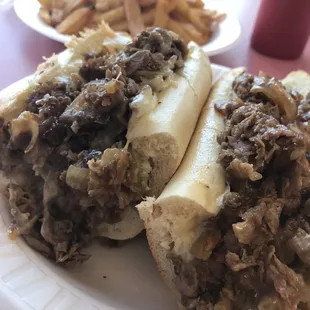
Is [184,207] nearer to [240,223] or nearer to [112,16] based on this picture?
[240,223]

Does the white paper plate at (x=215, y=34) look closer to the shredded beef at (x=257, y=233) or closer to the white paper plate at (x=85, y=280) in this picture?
the white paper plate at (x=85, y=280)

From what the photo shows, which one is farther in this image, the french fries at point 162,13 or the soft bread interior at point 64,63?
the french fries at point 162,13

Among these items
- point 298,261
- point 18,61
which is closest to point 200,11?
point 18,61

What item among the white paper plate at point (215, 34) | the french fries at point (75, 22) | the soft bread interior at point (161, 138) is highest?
the soft bread interior at point (161, 138)

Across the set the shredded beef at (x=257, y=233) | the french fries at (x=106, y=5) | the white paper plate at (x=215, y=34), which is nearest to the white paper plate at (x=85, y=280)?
the shredded beef at (x=257, y=233)

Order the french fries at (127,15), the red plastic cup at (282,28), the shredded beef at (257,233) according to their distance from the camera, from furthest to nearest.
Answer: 1. the red plastic cup at (282,28)
2. the french fries at (127,15)
3. the shredded beef at (257,233)

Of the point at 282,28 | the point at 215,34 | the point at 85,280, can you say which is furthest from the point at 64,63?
the point at 282,28

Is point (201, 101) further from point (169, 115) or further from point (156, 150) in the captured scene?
point (156, 150)
